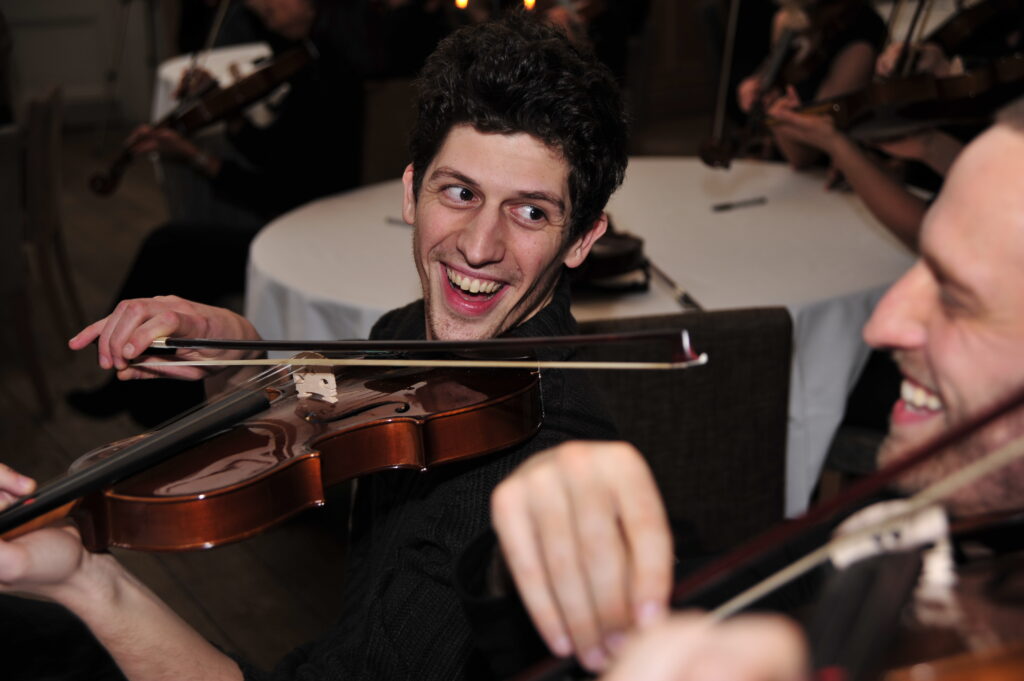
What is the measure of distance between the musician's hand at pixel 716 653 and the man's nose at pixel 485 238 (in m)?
0.76

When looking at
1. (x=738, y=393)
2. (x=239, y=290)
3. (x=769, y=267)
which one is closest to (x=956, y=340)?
(x=738, y=393)

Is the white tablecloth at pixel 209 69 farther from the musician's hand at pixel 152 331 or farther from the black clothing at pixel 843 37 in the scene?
the musician's hand at pixel 152 331

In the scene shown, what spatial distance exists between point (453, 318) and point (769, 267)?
3.70 feet

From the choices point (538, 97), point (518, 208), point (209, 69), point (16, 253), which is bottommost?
point (16, 253)

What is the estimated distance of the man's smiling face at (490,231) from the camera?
1.26 meters

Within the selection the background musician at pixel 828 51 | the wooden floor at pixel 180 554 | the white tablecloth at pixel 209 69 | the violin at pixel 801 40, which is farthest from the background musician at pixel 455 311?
the white tablecloth at pixel 209 69

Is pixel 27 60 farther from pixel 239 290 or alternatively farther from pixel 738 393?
pixel 738 393

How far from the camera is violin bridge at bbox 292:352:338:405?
1.30m

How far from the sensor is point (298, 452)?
3.72 feet

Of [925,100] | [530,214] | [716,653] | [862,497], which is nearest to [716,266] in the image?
[925,100]

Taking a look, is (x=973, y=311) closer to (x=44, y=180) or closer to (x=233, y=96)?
(x=233, y=96)

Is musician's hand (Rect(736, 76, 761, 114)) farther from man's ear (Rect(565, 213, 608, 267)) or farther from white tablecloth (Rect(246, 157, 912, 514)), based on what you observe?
man's ear (Rect(565, 213, 608, 267))

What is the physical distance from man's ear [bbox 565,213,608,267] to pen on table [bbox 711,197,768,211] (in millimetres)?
1387

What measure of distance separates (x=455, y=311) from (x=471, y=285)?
0.04 m
